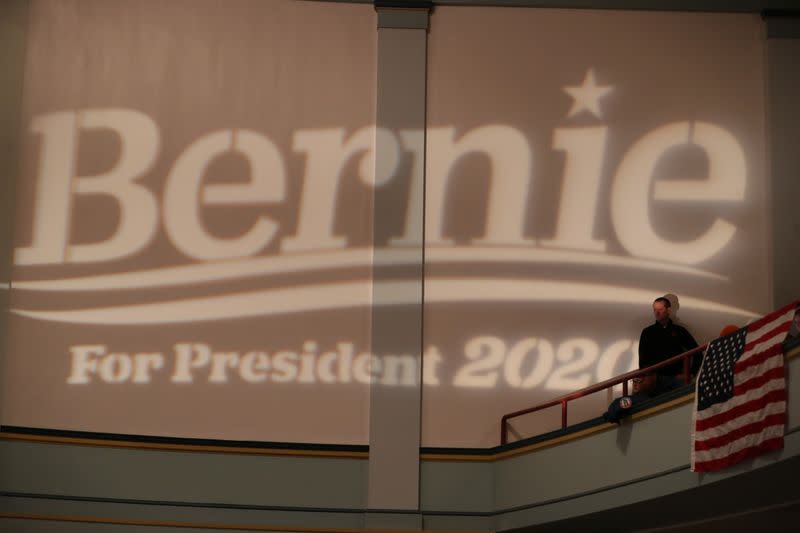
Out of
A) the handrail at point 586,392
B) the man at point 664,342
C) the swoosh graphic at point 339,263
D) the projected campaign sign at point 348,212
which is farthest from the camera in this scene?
the swoosh graphic at point 339,263

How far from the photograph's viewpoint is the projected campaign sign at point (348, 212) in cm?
1448

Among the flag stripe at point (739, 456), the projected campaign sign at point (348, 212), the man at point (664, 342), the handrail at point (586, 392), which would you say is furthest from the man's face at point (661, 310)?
the flag stripe at point (739, 456)

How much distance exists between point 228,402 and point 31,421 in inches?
86.5

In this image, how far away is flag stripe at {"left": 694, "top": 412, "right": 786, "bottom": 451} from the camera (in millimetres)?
9820

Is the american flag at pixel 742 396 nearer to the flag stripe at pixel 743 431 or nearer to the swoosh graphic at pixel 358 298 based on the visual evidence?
the flag stripe at pixel 743 431

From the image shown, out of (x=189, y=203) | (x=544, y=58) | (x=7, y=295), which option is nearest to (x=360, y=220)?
(x=189, y=203)

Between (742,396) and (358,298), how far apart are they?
18.6ft

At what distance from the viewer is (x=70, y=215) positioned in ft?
48.1

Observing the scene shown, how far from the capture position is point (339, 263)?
14.9 meters

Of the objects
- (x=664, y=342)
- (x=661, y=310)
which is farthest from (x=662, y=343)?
(x=661, y=310)

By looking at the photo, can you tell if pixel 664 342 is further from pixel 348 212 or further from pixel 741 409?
pixel 348 212

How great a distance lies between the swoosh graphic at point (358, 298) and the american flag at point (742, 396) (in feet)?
13.5

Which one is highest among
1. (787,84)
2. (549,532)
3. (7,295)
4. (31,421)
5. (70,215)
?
(787,84)

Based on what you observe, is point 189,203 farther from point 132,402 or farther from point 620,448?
point 620,448
